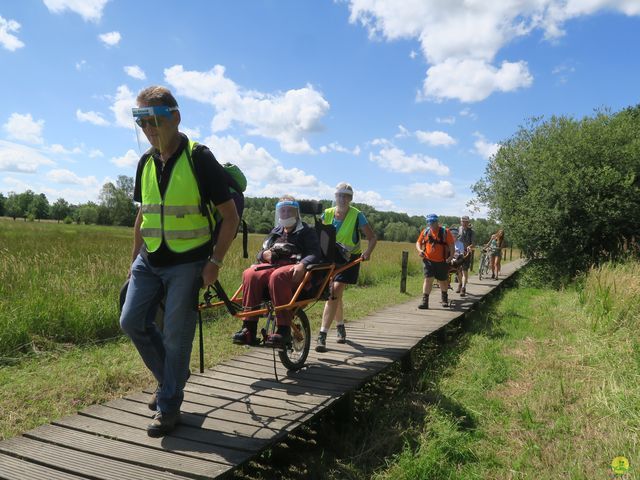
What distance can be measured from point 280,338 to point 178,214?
5.34 ft

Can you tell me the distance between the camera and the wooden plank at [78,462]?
2566 millimetres

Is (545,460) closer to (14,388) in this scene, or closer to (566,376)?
(566,376)

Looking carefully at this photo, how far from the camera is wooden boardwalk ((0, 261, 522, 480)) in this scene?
104 inches

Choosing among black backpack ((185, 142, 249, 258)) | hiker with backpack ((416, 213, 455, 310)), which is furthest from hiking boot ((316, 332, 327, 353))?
hiker with backpack ((416, 213, 455, 310))

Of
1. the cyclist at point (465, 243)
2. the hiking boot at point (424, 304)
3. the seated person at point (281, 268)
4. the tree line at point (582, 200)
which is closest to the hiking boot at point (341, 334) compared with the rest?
the seated person at point (281, 268)

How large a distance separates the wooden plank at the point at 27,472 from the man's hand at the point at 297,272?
230cm

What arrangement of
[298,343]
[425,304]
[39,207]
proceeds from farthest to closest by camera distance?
[39,207], [425,304], [298,343]

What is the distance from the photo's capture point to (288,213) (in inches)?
184

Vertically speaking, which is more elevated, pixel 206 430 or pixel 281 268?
pixel 281 268

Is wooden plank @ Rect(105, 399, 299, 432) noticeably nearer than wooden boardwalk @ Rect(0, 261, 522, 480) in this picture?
No

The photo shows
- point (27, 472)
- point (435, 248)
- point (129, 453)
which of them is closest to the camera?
point (27, 472)

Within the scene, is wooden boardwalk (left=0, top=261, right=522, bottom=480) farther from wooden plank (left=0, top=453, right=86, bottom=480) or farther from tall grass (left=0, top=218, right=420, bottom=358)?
tall grass (left=0, top=218, right=420, bottom=358)

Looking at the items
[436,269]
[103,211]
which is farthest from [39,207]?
[436,269]

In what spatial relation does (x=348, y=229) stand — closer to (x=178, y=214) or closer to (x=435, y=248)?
(x=178, y=214)
